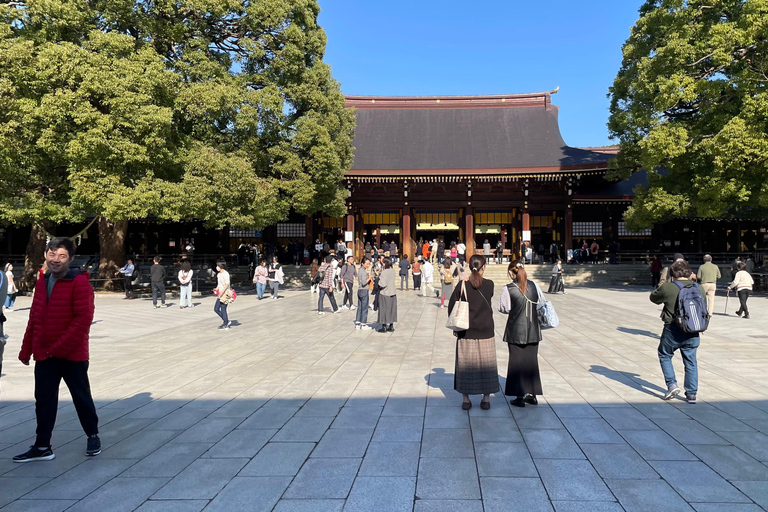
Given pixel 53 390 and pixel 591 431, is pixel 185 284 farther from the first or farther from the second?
pixel 591 431

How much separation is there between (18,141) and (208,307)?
7036mm

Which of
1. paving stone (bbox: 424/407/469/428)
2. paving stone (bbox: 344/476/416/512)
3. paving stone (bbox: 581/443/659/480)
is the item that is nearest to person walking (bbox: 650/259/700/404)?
paving stone (bbox: 581/443/659/480)

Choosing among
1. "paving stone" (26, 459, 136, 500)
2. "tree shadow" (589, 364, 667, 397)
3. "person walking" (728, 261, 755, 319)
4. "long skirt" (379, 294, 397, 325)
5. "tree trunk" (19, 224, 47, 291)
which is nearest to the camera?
"paving stone" (26, 459, 136, 500)

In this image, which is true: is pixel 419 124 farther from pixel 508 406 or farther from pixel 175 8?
pixel 508 406

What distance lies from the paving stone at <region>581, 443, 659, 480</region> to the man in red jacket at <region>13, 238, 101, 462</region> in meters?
3.89

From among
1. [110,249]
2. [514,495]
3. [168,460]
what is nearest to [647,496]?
[514,495]

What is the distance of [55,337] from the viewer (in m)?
3.57

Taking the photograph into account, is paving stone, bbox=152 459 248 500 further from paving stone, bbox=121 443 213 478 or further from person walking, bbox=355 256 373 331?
person walking, bbox=355 256 373 331

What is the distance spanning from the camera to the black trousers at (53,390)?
11.8 ft

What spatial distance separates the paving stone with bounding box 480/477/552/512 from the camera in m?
2.89

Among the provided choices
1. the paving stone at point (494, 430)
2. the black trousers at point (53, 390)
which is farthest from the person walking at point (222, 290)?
the paving stone at point (494, 430)

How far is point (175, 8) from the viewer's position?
15.7m

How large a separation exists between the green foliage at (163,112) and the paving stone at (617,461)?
44.3 ft

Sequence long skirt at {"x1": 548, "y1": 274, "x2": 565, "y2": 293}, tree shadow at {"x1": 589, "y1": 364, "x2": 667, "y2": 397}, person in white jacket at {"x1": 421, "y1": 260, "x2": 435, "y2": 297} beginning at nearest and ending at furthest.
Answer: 1. tree shadow at {"x1": 589, "y1": 364, "x2": 667, "y2": 397}
2. person in white jacket at {"x1": 421, "y1": 260, "x2": 435, "y2": 297}
3. long skirt at {"x1": 548, "y1": 274, "x2": 565, "y2": 293}
